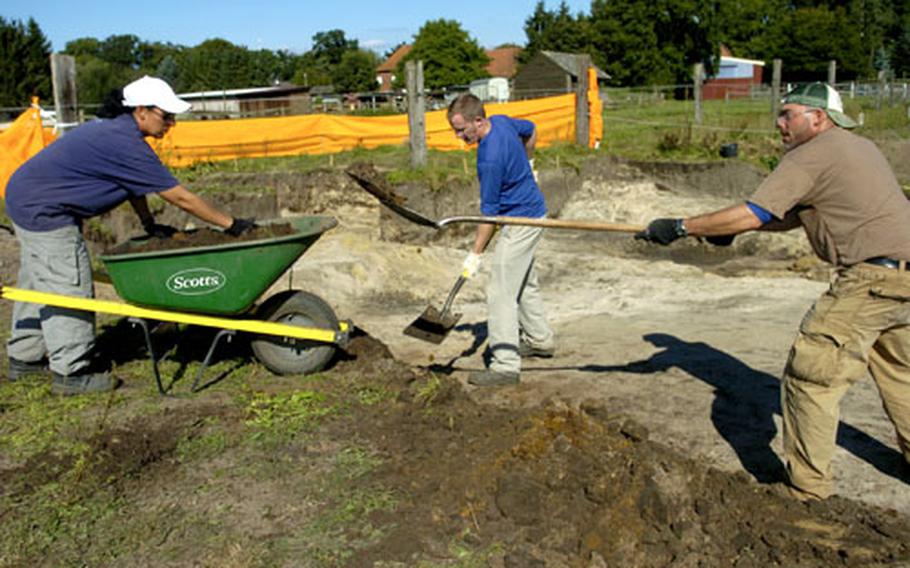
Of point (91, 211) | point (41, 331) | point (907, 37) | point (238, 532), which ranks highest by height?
point (907, 37)

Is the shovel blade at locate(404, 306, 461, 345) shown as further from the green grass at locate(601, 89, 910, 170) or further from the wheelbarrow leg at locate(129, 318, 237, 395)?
the green grass at locate(601, 89, 910, 170)

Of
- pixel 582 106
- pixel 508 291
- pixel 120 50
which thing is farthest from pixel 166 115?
pixel 120 50

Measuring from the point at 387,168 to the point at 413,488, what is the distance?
825 cm

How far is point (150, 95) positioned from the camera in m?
4.64

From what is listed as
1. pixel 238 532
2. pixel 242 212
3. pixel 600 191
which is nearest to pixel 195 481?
pixel 238 532

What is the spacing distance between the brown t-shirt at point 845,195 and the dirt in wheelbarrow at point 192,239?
289cm

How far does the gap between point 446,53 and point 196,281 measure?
69440 mm

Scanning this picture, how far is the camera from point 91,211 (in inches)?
191

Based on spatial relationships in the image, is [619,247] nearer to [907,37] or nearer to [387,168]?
[387,168]

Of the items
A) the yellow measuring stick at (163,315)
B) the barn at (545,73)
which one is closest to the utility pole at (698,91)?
the yellow measuring stick at (163,315)

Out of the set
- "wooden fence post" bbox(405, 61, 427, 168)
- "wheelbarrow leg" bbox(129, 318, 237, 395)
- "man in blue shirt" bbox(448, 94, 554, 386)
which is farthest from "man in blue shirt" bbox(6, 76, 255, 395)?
"wooden fence post" bbox(405, 61, 427, 168)

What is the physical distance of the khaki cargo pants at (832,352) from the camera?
3.32 m

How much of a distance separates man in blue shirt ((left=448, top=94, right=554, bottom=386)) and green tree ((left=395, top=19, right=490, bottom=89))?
6580 centimetres

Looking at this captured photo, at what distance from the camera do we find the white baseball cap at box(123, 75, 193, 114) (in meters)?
4.63
